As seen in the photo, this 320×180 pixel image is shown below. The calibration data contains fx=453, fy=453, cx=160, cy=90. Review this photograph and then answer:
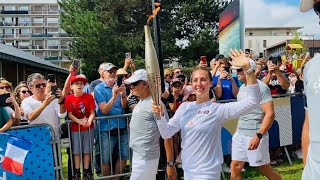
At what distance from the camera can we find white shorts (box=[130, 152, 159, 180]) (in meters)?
4.84

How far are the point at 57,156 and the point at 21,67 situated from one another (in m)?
25.2

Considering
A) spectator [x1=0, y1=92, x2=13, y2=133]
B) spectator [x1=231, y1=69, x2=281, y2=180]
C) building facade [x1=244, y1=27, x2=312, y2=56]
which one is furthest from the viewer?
building facade [x1=244, y1=27, x2=312, y2=56]

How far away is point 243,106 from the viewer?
155 inches

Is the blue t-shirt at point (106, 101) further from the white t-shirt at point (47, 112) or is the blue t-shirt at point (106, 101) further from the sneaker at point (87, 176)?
the sneaker at point (87, 176)

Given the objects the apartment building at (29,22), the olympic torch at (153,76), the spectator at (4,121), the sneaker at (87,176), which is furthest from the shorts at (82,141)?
the apartment building at (29,22)

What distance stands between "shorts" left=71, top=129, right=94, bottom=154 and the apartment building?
129121 mm

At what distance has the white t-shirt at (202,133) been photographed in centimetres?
397

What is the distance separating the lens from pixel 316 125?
238cm

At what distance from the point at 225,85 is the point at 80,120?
263 cm

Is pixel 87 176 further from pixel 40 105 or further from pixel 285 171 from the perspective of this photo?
pixel 285 171

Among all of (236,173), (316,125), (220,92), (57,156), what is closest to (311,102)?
(316,125)

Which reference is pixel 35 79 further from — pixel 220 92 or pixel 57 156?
pixel 220 92

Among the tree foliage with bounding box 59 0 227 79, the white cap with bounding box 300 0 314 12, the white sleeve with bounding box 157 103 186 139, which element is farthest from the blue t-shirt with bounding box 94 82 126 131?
the tree foliage with bounding box 59 0 227 79

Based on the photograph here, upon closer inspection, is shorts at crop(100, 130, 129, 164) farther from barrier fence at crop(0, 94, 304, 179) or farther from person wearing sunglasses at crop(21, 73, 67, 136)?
person wearing sunglasses at crop(21, 73, 67, 136)
